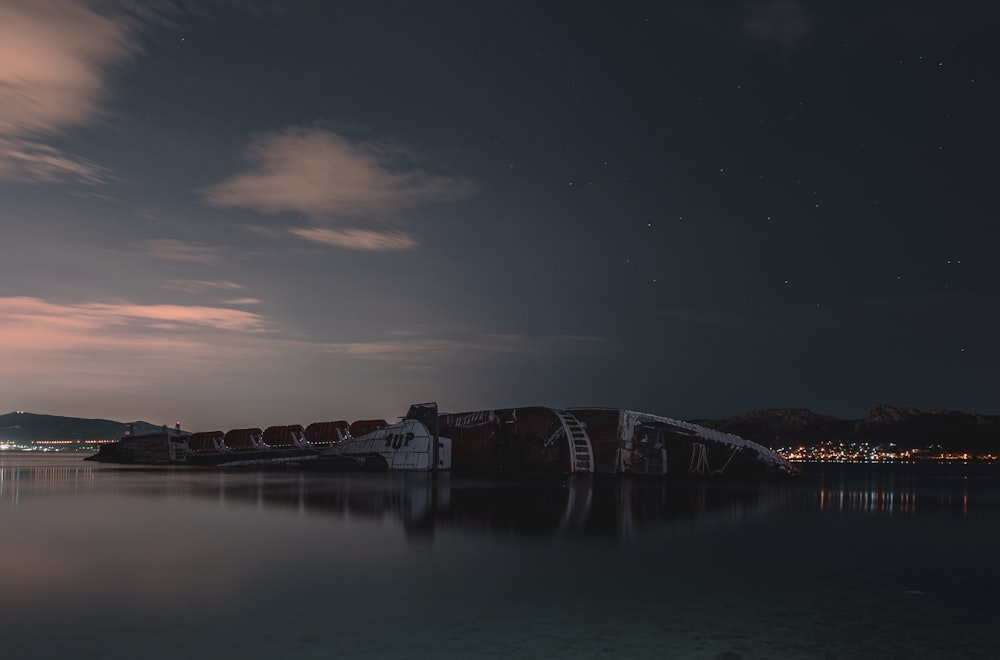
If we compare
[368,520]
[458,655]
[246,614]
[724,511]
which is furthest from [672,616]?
[724,511]

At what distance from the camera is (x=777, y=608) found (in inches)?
577

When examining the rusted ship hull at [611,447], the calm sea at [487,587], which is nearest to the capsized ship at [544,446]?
the rusted ship hull at [611,447]

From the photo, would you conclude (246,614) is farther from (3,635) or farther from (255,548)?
(255,548)

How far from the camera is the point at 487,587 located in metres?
16.4

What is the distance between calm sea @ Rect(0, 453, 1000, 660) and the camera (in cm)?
1188

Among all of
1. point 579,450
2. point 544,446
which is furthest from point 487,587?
point 544,446

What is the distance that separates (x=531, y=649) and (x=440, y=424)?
283 ft

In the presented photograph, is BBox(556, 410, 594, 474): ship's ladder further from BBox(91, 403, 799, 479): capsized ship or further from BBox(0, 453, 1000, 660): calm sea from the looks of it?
BBox(0, 453, 1000, 660): calm sea

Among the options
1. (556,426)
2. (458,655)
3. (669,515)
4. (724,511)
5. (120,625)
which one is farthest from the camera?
(556,426)

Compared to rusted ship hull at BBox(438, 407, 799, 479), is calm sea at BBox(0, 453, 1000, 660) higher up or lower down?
higher up

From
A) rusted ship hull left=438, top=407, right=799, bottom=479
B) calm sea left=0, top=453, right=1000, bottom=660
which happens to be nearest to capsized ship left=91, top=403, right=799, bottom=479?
rusted ship hull left=438, top=407, right=799, bottom=479

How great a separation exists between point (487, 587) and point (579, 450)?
67765 millimetres

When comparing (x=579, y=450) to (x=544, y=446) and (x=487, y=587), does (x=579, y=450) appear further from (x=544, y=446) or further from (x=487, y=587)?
(x=487, y=587)

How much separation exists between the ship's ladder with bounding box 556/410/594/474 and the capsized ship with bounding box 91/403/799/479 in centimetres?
10
